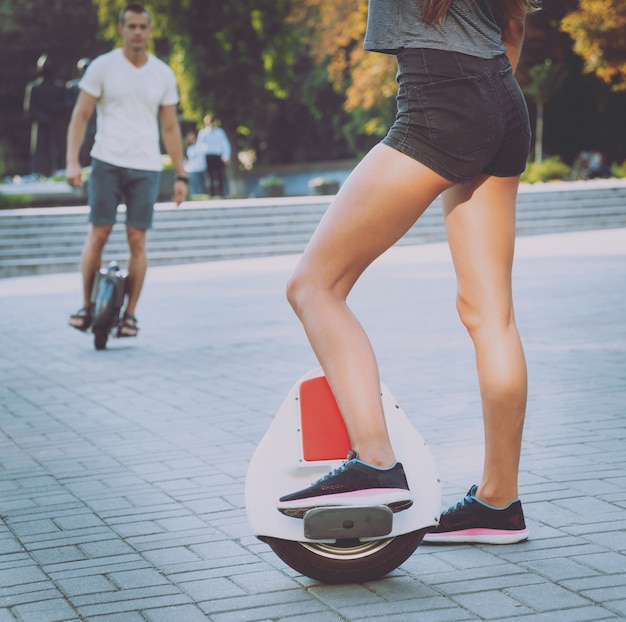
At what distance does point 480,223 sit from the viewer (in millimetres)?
3258

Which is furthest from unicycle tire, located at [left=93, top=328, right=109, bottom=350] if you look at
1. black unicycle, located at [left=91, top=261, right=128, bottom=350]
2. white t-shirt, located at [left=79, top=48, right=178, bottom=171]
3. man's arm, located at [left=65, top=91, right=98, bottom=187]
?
white t-shirt, located at [left=79, top=48, right=178, bottom=171]

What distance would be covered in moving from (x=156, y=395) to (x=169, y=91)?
2.92 meters

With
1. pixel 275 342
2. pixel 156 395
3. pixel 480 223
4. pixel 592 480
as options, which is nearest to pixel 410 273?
pixel 275 342

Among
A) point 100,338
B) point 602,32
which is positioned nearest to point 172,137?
point 100,338

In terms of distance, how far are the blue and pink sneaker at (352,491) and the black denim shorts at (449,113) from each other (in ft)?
2.45

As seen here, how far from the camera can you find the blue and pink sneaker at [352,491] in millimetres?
2920

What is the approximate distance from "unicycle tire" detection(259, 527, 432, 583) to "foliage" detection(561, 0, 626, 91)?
1105 inches

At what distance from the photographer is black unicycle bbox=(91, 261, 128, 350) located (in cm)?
802

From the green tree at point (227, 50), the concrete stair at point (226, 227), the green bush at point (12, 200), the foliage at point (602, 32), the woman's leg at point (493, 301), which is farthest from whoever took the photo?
the green tree at point (227, 50)

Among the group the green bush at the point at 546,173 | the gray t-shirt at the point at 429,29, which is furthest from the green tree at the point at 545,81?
the gray t-shirt at the point at 429,29

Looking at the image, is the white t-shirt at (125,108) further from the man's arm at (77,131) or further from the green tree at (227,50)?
the green tree at (227,50)

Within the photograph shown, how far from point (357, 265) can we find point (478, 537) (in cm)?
90

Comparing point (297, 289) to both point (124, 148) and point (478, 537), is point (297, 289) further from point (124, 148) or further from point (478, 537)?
point (124, 148)

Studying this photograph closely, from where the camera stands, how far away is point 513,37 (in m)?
3.30
